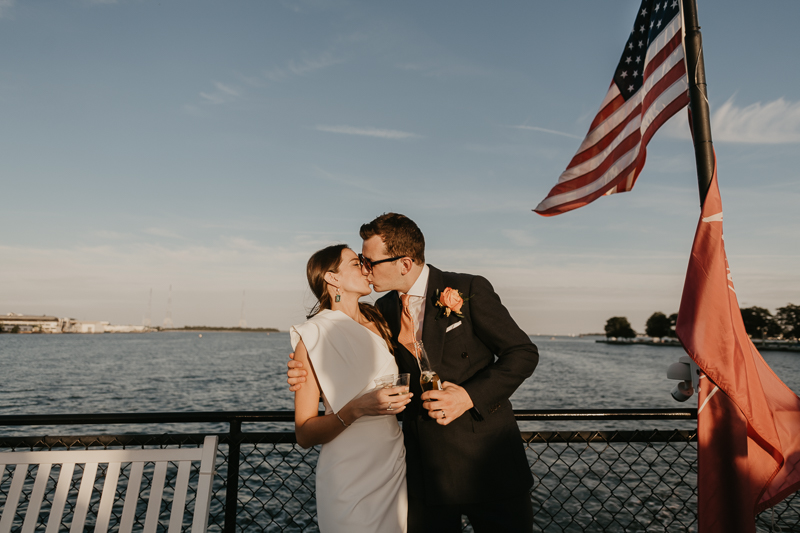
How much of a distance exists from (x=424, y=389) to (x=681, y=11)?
3.39 m

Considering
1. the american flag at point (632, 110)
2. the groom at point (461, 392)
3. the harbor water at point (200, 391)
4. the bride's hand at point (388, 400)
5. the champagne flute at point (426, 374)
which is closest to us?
the bride's hand at point (388, 400)

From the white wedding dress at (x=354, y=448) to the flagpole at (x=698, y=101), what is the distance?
7.85ft

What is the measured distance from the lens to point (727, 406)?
3.04 m

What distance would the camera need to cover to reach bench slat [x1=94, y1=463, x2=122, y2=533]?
9.46 feet

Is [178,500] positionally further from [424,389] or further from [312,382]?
[424,389]

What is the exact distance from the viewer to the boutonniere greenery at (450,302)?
283cm

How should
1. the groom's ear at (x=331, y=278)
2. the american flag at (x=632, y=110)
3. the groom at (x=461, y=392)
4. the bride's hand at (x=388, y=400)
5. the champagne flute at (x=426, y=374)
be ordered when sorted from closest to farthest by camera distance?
the bride's hand at (x=388, y=400) → the champagne flute at (x=426, y=374) → the groom at (x=461, y=392) → the groom's ear at (x=331, y=278) → the american flag at (x=632, y=110)

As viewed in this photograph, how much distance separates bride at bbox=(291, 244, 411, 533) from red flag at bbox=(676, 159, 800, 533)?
1.86 m

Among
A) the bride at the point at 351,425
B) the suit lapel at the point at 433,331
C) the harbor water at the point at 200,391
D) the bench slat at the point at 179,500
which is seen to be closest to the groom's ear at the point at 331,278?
the bride at the point at 351,425

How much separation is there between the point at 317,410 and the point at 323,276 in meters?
0.92

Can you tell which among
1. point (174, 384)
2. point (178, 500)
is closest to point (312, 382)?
point (178, 500)

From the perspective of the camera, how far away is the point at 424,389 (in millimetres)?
2562

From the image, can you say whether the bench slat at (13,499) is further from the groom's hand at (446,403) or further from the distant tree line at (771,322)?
the distant tree line at (771,322)

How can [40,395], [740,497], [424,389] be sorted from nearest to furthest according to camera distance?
[424,389] < [740,497] < [40,395]
